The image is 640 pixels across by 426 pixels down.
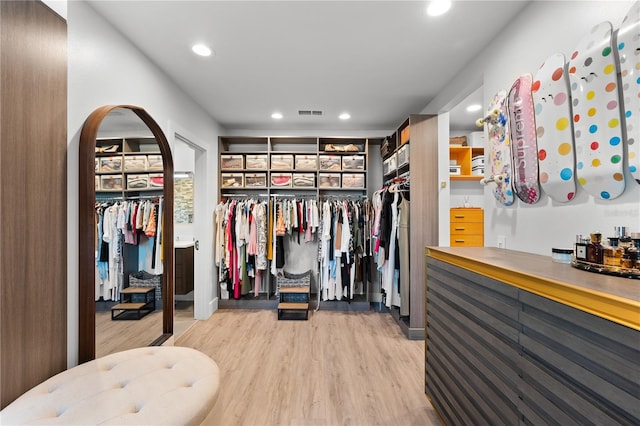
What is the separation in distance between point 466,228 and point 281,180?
255 centimetres

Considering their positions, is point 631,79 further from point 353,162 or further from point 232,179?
point 232,179

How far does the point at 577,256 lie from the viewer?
1.00m

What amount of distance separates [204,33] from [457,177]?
3088mm

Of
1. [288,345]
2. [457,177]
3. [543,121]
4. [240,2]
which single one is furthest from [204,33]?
[457,177]

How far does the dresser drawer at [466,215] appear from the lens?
322 centimetres

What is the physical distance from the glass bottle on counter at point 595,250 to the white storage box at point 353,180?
2.86 m

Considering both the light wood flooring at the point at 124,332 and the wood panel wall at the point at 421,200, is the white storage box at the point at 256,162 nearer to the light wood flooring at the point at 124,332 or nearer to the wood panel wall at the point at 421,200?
the wood panel wall at the point at 421,200

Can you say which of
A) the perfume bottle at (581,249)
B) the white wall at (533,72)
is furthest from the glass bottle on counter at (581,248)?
the white wall at (533,72)

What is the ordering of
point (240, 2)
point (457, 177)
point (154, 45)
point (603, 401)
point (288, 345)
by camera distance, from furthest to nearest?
1. point (457, 177)
2. point (288, 345)
3. point (154, 45)
4. point (240, 2)
5. point (603, 401)

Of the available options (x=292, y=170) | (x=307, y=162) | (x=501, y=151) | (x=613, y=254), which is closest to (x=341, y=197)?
(x=307, y=162)

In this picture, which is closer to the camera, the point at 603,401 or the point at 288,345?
the point at 603,401

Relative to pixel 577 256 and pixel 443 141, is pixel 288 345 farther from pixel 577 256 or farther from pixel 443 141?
pixel 443 141

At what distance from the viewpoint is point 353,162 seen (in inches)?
148

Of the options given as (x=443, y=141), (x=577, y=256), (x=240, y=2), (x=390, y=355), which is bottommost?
(x=390, y=355)
